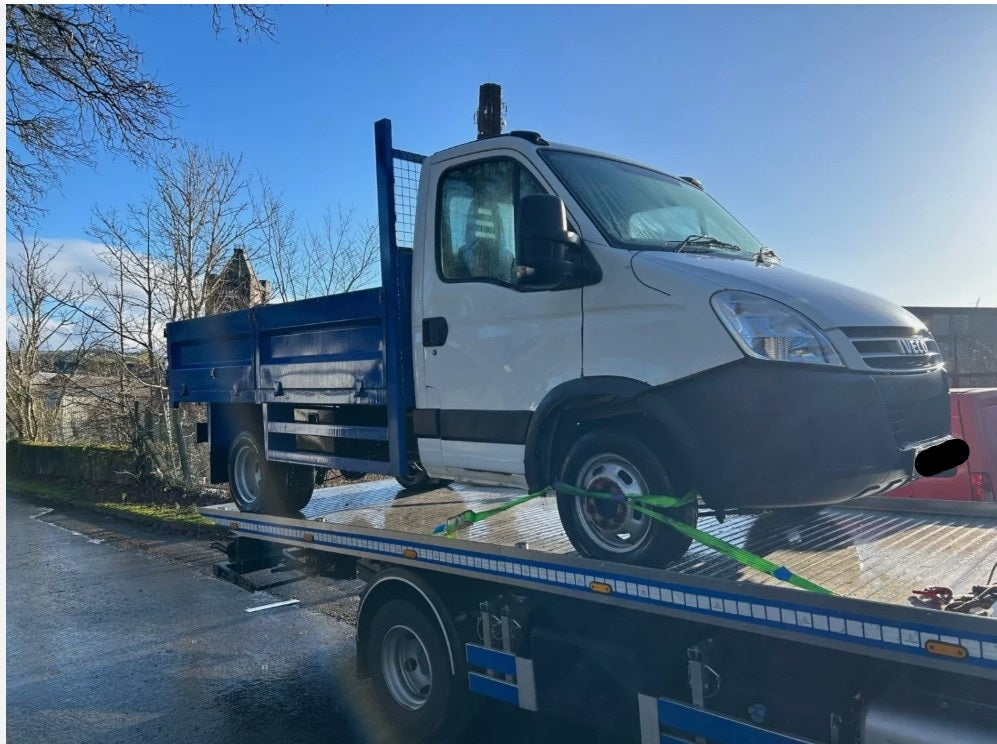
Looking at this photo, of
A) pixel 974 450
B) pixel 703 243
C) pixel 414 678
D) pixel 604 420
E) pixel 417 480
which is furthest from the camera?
pixel 417 480

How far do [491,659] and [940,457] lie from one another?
231cm

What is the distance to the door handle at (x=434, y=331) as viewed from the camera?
4.41m

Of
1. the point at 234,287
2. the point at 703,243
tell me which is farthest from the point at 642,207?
the point at 234,287

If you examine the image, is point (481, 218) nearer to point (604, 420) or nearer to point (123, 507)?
point (604, 420)

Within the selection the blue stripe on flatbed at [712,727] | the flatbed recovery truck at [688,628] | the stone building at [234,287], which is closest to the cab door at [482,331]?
the flatbed recovery truck at [688,628]

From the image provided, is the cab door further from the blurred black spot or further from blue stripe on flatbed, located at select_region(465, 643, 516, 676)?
the blurred black spot

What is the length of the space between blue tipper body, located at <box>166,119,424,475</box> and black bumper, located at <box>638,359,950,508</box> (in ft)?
6.51

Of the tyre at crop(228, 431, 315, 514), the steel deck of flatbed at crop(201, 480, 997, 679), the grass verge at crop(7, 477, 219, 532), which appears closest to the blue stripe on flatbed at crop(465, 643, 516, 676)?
the steel deck of flatbed at crop(201, 480, 997, 679)

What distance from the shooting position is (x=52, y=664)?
6.07 meters

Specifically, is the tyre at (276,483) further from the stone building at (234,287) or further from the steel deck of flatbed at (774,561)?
the stone building at (234,287)

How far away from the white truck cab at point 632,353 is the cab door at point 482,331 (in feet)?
0.03

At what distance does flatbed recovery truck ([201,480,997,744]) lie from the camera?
257cm

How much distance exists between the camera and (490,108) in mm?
9477

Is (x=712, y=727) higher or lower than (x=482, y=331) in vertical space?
lower
